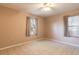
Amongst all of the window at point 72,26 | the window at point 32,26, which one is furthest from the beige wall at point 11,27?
the window at point 72,26

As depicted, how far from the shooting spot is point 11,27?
4.43m

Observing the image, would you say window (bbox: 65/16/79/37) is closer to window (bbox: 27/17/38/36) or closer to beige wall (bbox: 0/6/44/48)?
window (bbox: 27/17/38/36)

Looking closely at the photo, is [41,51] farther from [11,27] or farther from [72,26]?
[72,26]

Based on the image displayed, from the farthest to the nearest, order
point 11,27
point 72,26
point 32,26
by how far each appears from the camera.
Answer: point 32,26 < point 72,26 < point 11,27

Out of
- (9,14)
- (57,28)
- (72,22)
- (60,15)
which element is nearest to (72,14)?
(72,22)

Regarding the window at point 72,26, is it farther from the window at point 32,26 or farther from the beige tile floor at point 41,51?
the window at point 32,26

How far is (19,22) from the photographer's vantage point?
4.98m

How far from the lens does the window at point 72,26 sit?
4975mm

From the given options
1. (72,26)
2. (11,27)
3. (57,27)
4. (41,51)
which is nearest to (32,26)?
(57,27)

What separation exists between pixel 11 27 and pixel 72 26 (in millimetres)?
2900

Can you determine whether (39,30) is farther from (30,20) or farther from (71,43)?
(71,43)

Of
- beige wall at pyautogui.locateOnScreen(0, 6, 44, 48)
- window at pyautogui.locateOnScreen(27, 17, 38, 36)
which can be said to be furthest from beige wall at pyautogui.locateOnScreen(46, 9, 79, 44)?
beige wall at pyautogui.locateOnScreen(0, 6, 44, 48)

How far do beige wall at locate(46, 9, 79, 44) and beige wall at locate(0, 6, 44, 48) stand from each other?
5.01ft
